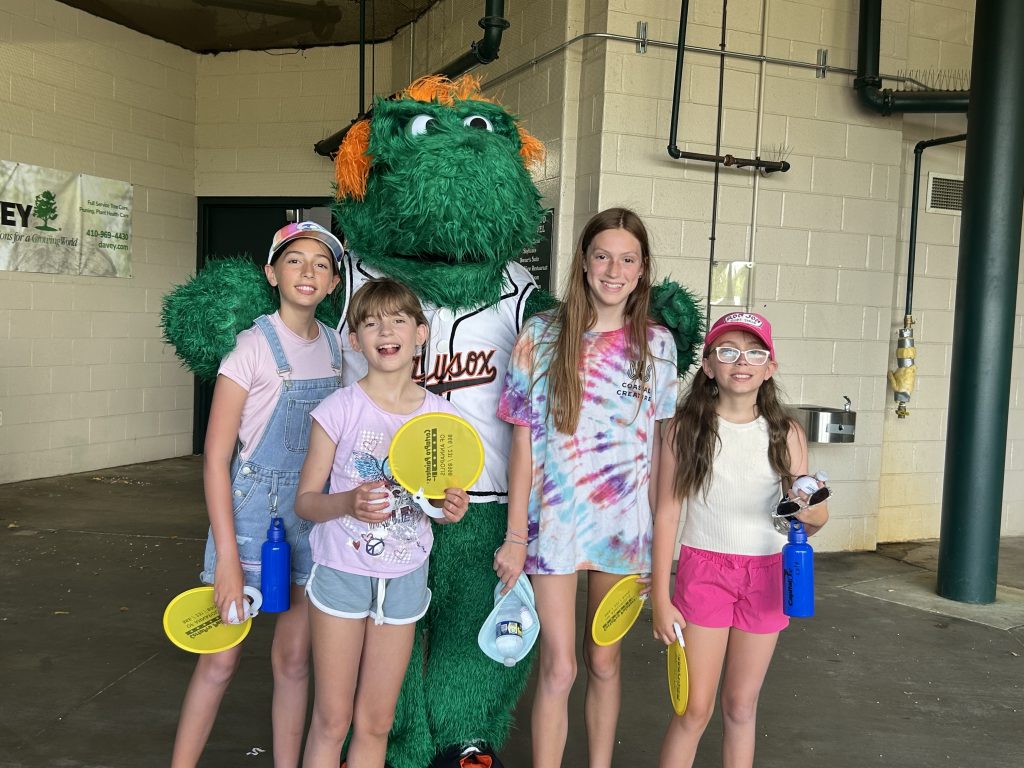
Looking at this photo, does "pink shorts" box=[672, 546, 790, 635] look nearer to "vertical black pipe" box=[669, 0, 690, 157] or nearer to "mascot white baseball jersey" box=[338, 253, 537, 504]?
"mascot white baseball jersey" box=[338, 253, 537, 504]

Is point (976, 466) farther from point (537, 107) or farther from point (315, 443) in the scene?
point (315, 443)

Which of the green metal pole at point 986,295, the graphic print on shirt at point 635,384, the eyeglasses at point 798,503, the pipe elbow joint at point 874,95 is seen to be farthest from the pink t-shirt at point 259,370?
the pipe elbow joint at point 874,95

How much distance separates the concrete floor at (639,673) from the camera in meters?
2.66

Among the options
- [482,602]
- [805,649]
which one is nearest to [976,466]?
[805,649]

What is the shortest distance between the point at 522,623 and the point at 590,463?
0.38m

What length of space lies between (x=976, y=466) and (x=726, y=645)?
2.57m

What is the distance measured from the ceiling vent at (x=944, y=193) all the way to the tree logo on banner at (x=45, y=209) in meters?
5.55

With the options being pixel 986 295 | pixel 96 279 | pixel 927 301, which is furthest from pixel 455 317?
pixel 96 279

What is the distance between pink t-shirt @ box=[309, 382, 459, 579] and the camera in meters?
1.85

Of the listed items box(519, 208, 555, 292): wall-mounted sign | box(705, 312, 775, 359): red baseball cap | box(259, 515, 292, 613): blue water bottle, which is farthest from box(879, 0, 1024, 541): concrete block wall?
box(259, 515, 292, 613): blue water bottle

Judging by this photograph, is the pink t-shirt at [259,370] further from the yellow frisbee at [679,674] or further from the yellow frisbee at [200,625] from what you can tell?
the yellow frisbee at [679,674]

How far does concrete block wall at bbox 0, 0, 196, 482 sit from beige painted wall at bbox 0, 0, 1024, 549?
2 cm

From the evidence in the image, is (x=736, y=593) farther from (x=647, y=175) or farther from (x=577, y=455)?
(x=647, y=175)

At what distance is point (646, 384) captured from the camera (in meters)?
2.10
